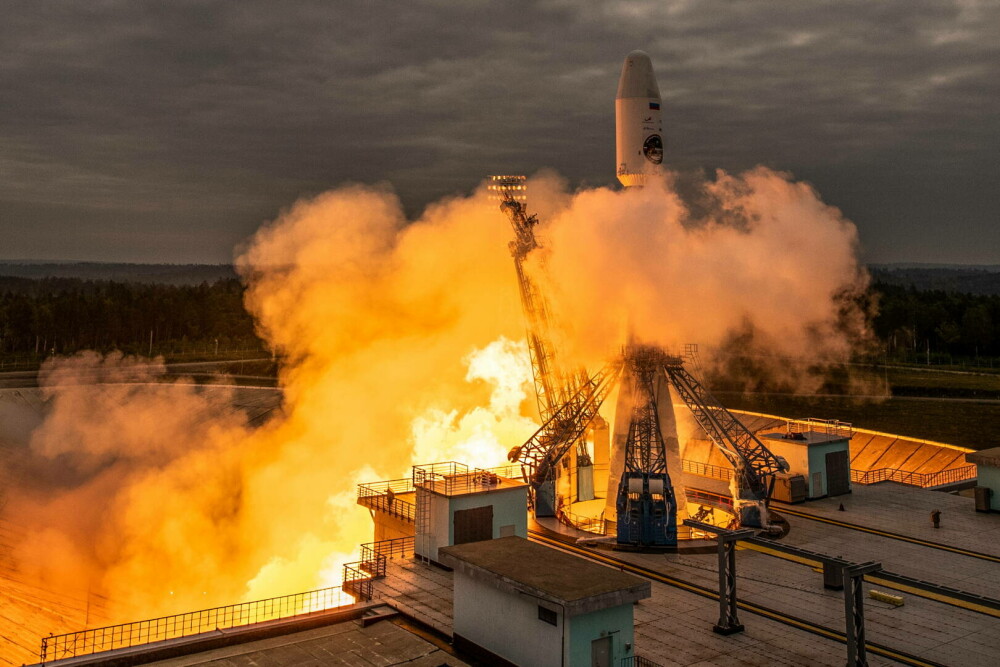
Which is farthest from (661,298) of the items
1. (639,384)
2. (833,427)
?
(833,427)

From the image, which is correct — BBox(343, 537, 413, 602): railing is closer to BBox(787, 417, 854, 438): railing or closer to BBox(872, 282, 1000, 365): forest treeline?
BBox(787, 417, 854, 438): railing

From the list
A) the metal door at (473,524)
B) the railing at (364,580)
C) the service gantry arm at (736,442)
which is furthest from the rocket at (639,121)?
the railing at (364,580)

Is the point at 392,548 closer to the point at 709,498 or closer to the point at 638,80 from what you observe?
the point at 709,498

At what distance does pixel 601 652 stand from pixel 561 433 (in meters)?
19.5

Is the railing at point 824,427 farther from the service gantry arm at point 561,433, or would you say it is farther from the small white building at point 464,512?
the small white building at point 464,512

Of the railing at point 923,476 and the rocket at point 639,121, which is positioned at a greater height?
the rocket at point 639,121

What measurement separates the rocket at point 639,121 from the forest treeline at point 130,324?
85084mm

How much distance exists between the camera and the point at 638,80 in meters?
40.5

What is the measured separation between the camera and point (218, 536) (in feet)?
210

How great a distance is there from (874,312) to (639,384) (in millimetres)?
93043

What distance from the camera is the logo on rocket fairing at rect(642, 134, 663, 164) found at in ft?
134

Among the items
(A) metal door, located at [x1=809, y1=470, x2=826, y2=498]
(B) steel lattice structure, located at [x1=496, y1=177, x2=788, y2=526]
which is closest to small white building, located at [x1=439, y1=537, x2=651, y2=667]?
(B) steel lattice structure, located at [x1=496, y1=177, x2=788, y2=526]

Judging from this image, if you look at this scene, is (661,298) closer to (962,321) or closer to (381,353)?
(381,353)

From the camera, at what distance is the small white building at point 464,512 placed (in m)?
31.3
